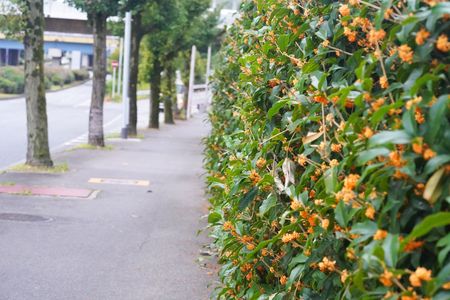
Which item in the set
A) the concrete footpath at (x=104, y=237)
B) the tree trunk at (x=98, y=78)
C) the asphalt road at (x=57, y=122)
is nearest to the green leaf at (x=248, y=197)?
the concrete footpath at (x=104, y=237)

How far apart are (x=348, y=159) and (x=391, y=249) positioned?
0.46 metres

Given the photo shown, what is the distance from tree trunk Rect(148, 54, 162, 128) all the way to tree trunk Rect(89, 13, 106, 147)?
11477 millimetres

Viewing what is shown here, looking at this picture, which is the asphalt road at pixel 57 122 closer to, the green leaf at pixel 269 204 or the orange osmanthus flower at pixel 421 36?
the green leaf at pixel 269 204

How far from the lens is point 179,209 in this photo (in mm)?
10852

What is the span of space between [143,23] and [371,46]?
24.1 meters

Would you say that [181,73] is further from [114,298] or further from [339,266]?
[339,266]

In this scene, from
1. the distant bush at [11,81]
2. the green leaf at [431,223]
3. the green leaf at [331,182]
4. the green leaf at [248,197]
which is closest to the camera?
the green leaf at [431,223]

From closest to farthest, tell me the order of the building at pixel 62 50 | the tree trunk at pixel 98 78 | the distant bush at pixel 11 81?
the tree trunk at pixel 98 78, the distant bush at pixel 11 81, the building at pixel 62 50

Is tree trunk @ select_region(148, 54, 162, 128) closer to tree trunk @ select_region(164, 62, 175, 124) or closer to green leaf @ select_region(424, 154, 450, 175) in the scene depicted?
tree trunk @ select_region(164, 62, 175, 124)

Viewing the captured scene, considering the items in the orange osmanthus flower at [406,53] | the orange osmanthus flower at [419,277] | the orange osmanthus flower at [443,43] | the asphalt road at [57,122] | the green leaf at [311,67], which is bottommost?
the asphalt road at [57,122]

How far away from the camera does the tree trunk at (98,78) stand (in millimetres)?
19047

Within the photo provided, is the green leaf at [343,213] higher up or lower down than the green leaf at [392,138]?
lower down

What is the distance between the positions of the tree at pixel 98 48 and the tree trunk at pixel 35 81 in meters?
4.95

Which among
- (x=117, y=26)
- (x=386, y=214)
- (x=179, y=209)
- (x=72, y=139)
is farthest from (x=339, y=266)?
(x=117, y=26)
